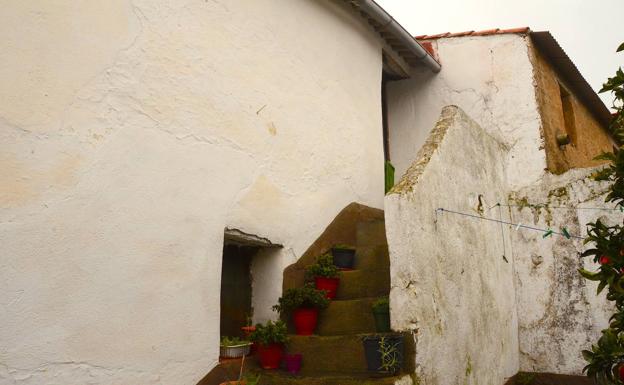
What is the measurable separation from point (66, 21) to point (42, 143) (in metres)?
0.88

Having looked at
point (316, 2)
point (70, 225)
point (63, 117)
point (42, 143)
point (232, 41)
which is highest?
point (316, 2)

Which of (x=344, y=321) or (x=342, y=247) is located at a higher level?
(x=342, y=247)

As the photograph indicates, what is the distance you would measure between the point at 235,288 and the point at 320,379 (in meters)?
1.38

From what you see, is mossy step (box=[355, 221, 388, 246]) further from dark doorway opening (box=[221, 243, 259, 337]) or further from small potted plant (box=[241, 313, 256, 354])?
small potted plant (box=[241, 313, 256, 354])

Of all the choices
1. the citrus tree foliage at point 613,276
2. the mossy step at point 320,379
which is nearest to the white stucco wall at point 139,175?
the mossy step at point 320,379

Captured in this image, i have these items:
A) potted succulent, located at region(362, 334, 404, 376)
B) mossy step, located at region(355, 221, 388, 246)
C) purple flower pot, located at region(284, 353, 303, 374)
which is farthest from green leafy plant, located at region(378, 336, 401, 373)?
mossy step, located at region(355, 221, 388, 246)

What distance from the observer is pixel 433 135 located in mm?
5102

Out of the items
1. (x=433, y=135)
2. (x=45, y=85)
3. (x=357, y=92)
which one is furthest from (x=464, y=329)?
(x=45, y=85)

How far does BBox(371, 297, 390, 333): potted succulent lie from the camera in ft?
13.0

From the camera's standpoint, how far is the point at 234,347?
4.25 m

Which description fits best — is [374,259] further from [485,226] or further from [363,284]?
[485,226]

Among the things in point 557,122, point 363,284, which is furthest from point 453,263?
point 557,122

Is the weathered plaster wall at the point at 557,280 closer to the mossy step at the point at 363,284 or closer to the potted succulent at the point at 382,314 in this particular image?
the mossy step at the point at 363,284

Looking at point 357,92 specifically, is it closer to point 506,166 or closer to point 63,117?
point 506,166
